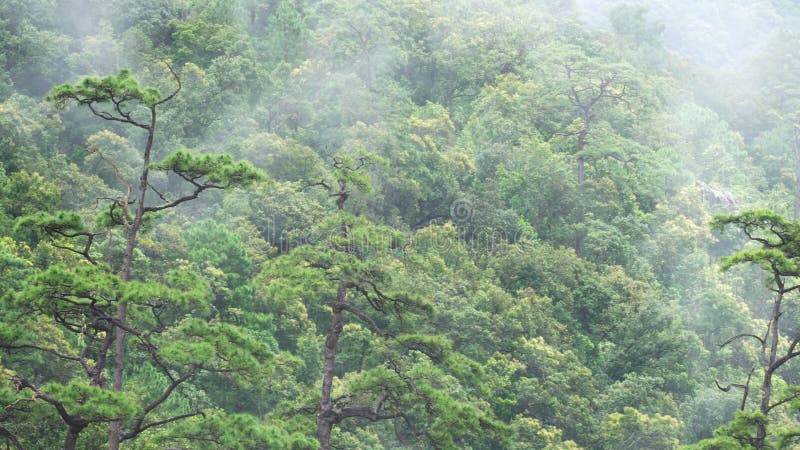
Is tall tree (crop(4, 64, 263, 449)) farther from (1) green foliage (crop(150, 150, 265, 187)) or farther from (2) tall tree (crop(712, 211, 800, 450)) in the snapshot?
(2) tall tree (crop(712, 211, 800, 450))

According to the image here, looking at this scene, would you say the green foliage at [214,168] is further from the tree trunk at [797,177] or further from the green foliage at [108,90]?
the tree trunk at [797,177]

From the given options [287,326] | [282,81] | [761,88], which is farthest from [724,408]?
[761,88]

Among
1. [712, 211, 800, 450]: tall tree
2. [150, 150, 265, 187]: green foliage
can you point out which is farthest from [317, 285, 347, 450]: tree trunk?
[712, 211, 800, 450]: tall tree

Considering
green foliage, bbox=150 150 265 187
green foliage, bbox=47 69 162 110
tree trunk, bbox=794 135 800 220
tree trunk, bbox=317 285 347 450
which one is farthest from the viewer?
A: tree trunk, bbox=794 135 800 220

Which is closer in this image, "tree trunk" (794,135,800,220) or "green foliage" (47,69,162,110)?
"green foliage" (47,69,162,110)

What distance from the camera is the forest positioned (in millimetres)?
17703

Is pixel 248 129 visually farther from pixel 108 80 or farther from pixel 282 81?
pixel 108 80

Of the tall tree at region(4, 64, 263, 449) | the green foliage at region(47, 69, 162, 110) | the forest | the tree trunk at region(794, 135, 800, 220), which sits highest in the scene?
the tree trunk at region(794, 135, 800, 220)

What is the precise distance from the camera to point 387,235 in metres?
19.1

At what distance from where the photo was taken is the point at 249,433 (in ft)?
52.1

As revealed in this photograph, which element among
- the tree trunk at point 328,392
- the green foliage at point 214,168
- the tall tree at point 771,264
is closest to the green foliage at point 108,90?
the green foliage at point 214,168

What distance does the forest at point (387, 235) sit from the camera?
58.1 ft

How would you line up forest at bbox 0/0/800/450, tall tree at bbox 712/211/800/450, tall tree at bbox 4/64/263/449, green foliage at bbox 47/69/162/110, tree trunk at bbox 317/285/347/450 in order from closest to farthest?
tall tree at bbox 4/64/263/449 → green foliage at bbox 47/69/162/110 → tall tree at bbox 712/211/800/450 → forest at bbox 0/0/800/450 → tree trunk at bbox 317/285/347/450

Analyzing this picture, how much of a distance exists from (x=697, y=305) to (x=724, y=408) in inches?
352
